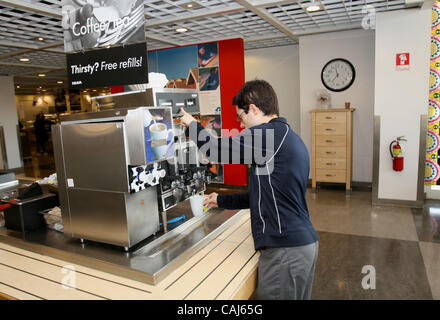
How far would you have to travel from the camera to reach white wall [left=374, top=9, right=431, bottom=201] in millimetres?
4609

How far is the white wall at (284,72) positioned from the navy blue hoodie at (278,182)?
5.98 metres

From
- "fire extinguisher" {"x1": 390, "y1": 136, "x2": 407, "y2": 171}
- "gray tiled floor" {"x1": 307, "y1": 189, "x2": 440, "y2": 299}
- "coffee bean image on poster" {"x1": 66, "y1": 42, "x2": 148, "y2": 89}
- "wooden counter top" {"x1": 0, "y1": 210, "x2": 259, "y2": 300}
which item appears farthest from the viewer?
"fire extinguisher" {"x1": 390, "y1": 136, "x2": 407, "y2": 171}

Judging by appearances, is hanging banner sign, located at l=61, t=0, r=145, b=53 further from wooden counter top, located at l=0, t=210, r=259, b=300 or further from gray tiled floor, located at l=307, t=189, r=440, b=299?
gray tiled floor, located at l=307, t=189, r=440, b=299

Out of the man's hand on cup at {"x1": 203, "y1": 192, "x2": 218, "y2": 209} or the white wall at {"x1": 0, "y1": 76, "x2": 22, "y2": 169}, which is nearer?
the man's hand on cup at {"x1": 203, "y1": 192, "x2": 218, "y2": 209}

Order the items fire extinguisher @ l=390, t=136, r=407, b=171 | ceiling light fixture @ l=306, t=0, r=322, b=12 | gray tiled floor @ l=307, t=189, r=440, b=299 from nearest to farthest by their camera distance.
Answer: gray tiled floor @ l=307, t=189, r=440, b=299
ceiling light fixture @ l=306, t=0, r=322, b=12
fire extinguisher @ l=390, t=136, r=407, b=171

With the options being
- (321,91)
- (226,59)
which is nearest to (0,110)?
(226,59)

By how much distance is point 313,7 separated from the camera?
444 cm

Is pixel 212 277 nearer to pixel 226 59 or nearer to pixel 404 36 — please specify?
pixel 404 36

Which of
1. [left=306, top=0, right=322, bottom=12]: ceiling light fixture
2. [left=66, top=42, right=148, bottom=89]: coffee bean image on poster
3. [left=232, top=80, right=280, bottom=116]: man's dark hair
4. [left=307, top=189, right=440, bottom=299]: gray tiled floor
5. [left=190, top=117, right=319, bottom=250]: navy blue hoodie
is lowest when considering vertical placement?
[left=307, top=189, right=440, bottom=299]: gray tiled floor

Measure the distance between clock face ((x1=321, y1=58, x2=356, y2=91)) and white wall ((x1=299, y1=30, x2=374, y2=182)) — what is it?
73mm

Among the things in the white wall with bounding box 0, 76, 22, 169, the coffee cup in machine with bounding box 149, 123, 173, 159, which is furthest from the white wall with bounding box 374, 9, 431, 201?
the white wall with bounding box 0, 76, 22, 169

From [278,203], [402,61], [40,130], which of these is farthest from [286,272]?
[40,130]

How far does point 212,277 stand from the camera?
5.06ft

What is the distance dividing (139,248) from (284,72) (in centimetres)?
638
